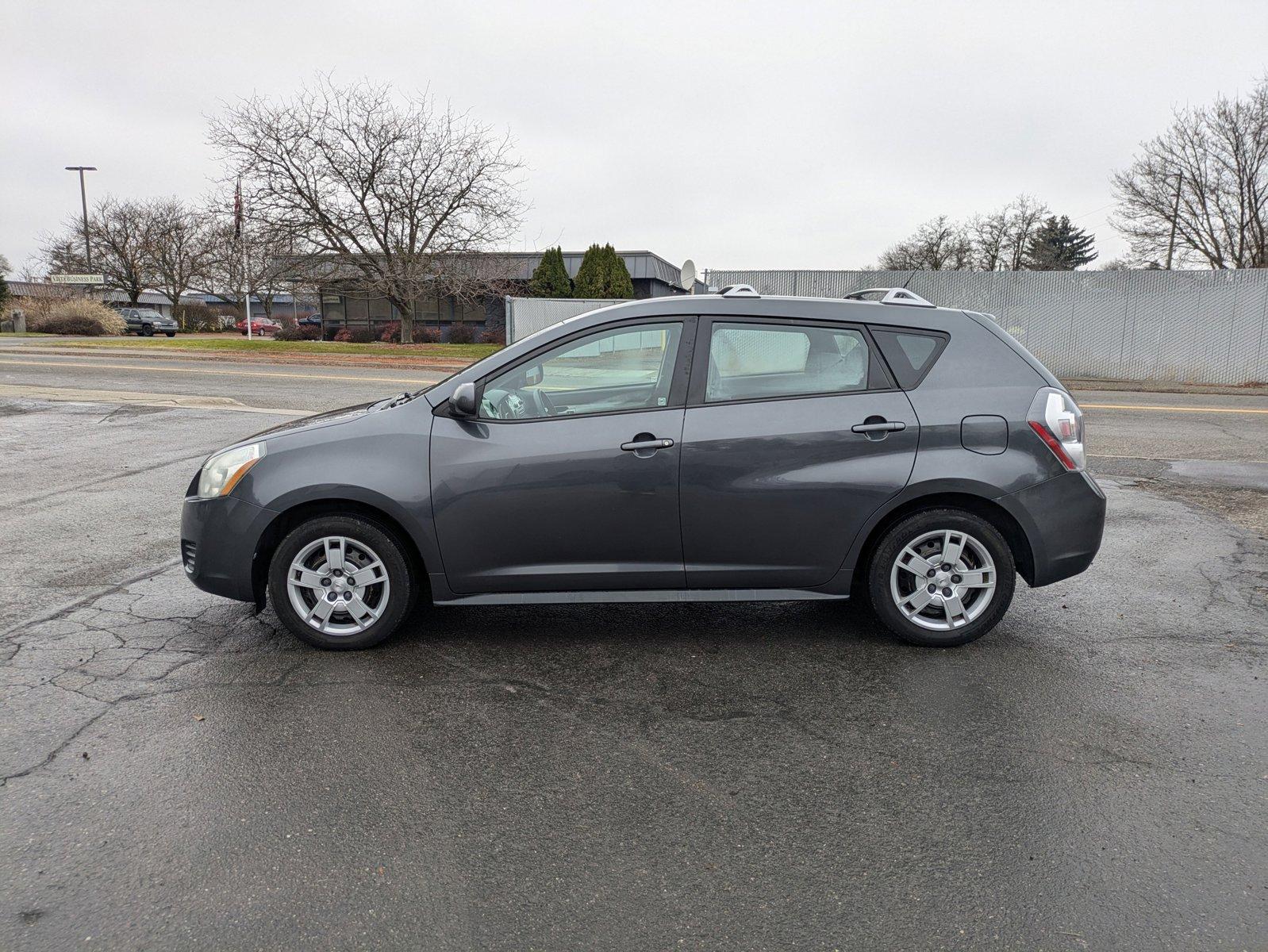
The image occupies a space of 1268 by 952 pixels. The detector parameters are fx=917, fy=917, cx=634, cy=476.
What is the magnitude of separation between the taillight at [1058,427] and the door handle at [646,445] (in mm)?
1777

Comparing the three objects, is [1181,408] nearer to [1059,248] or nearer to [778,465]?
[778,465]

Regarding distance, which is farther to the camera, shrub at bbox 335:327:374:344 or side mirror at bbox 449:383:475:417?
shrub at bbox 335:327:374:344

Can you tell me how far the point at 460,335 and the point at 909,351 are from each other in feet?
126

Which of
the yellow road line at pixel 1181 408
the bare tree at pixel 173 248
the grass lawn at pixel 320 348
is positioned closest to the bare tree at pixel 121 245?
the bare tree at pixel 173 248

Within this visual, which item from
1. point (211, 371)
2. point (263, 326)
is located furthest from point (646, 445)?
point (263, 326)

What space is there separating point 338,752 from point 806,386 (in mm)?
2674

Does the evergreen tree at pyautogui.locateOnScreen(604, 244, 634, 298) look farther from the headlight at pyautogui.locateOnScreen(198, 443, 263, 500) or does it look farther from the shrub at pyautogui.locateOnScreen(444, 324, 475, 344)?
the headlight at pyautogui.locateOnScreen(198, 443, 263, 500)

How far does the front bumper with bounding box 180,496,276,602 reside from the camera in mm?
4359

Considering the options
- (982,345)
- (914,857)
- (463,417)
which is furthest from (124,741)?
(982,345)

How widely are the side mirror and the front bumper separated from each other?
989 millimetres

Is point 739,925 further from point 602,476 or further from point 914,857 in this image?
point 602,476

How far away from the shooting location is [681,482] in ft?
14.2

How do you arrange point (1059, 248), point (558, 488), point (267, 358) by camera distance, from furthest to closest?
point (1059, 248) < point (267, 358) < point (558, 488)

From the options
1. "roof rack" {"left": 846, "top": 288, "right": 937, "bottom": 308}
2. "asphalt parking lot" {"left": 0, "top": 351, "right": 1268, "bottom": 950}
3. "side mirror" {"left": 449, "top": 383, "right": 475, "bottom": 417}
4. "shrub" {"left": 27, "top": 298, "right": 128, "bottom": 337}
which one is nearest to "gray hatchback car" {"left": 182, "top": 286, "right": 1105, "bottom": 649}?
"side mirror" {"left": 449, "top": 383, "right": 475, "bottom": 417}
